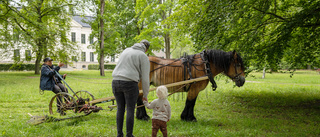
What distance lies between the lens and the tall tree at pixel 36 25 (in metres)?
15.5

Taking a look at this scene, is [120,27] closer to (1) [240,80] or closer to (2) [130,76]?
(1) [240,80]

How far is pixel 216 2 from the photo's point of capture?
7.71 m

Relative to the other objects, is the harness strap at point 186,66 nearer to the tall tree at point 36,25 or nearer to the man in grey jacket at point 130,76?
the man in grey jacket at point 130,76

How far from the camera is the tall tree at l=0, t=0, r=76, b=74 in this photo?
1549 centimetres

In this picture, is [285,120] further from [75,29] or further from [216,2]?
[75,29]

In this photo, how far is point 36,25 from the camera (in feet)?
52.2

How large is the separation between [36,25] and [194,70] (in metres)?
14.4

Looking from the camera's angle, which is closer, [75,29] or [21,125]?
[21,125]

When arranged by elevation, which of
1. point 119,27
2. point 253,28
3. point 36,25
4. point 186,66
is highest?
point 119,27

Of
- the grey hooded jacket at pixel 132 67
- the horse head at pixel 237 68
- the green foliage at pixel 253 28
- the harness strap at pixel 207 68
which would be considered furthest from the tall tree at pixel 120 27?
the grey hooded jacket at pixel 132 67

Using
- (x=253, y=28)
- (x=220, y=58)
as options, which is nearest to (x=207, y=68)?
(x=220, y=58)

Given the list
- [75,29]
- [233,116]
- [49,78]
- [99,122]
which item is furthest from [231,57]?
[75,29]

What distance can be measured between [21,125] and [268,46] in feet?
25.5

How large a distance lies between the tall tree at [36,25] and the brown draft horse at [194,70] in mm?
13509
